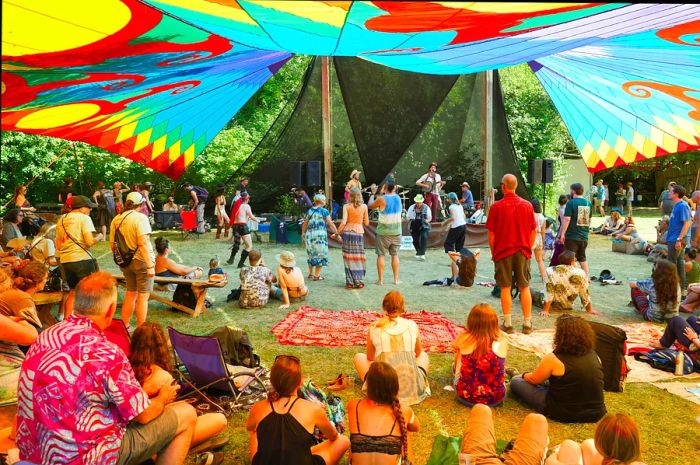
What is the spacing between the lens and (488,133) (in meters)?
16.2

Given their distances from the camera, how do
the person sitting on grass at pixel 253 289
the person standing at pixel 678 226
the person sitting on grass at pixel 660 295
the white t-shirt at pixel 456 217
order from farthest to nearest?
the white t-shirt at pixel 456 217 → the person standing at pixel 678 226 → the person sitting on grass at pixel 253 289 → the person sitting on grass at pixel 660 295

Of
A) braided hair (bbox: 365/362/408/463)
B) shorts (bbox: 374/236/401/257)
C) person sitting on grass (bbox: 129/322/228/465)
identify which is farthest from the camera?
shorts (bbox: 374/236/401/257)

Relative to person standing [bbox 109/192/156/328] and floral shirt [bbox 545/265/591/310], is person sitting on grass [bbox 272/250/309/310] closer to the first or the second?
person standing [bbox 109/192/156/328]

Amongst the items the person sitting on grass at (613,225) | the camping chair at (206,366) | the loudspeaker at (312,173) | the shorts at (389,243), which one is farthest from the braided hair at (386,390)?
the person sitting on grass at (613,225)

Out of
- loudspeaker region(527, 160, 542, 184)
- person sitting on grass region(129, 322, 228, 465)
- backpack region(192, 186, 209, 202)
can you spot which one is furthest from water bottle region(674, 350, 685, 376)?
backpack region(192, 186, 209, 202)

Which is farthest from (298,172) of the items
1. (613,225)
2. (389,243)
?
(613,225)

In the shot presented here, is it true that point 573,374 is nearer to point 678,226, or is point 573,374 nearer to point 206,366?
point 206,366

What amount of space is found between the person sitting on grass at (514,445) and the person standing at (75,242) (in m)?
4.95

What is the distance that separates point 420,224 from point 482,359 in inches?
305

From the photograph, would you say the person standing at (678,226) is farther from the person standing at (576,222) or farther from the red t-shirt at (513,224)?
the red t-shirt at (513,224)

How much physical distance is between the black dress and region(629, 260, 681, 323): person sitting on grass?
5.13m

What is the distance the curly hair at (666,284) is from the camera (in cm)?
660

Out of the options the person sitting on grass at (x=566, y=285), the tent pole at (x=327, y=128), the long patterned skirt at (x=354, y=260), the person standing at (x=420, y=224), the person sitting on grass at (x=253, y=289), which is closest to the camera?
the person sitting on grass at (x=566, y=285)

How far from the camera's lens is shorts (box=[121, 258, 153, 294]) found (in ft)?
20.7
